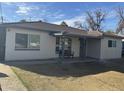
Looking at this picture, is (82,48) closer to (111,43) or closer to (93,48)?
(93,48)

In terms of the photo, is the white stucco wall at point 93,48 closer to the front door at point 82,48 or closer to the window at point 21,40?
the front door at point 82,48

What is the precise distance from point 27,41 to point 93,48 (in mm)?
8192

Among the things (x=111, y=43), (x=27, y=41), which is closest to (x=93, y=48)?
(x=111, y=43)

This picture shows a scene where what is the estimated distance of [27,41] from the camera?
1548cm

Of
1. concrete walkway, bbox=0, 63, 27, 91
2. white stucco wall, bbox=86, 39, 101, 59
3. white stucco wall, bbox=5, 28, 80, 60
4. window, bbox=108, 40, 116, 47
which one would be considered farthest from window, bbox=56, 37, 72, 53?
concrete walkway, bbox=0, 63, 27, 91

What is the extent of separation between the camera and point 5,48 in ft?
46.6

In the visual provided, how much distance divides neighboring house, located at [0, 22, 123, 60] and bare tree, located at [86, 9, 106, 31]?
30751 mm

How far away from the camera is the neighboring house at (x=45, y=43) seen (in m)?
14.4

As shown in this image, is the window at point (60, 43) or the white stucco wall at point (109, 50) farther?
the white stucco wall at point (109, 50)

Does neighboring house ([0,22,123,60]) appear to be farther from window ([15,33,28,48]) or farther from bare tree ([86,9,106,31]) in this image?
bare tree ([86,9,106,31])

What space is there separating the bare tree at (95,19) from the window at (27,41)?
124 feet

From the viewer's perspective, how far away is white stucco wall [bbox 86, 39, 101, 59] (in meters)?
20.3

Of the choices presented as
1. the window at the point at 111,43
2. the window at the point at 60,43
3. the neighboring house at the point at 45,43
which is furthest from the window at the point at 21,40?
the window at the point at 111,43

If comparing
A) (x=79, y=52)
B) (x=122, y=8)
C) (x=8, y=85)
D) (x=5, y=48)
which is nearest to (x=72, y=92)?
(x=8, y=85)
